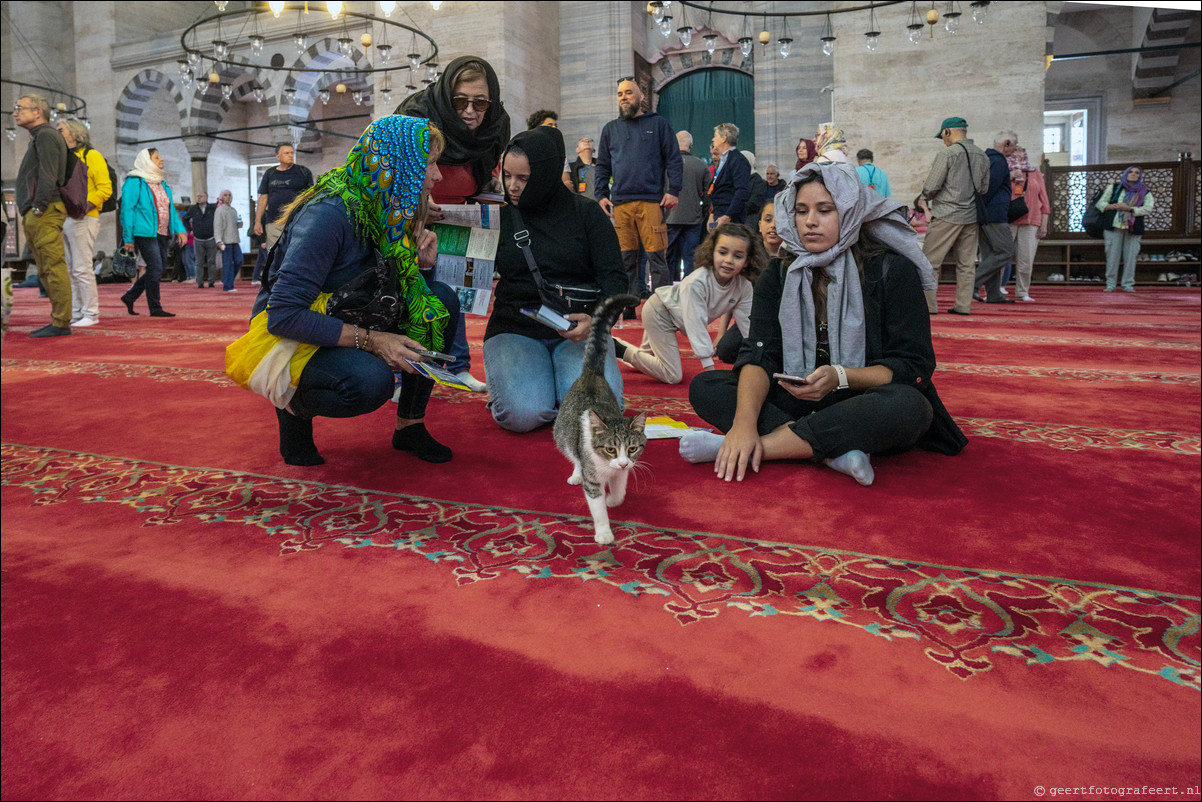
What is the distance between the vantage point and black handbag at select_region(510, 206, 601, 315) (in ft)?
9.11

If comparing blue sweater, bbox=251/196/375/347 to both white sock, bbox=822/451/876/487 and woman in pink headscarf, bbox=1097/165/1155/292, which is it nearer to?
white sock, bbox=822/451/876/487

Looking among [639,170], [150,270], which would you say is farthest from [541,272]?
[150,270]

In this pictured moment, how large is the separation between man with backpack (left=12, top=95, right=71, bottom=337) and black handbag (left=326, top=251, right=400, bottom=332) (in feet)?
12.4

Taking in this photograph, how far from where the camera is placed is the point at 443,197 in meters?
2.97

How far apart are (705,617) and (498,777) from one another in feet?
1.75

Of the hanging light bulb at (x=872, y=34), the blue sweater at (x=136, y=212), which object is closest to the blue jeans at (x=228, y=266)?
the blue sweater at (x=136, y=212)

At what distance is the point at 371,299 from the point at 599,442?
797 mm

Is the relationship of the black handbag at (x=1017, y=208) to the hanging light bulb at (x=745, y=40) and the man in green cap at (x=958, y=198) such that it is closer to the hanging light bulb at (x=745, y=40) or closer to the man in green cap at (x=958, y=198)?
the man in green cap at (x=958, y=198)

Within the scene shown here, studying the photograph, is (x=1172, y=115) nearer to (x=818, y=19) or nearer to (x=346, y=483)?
(x=818, y=19)

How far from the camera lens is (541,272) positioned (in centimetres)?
283

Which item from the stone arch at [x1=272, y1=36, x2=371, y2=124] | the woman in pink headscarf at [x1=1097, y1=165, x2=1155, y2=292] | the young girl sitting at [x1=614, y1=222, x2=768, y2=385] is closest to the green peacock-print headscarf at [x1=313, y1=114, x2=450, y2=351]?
the young girl sitting at [x1=614, y1=222, x2=768, y2=385]

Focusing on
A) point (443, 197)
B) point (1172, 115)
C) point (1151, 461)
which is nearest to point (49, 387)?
point (443, 197)

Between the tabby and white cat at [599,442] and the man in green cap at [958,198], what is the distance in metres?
5.29

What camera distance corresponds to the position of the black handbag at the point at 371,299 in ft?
6.83
